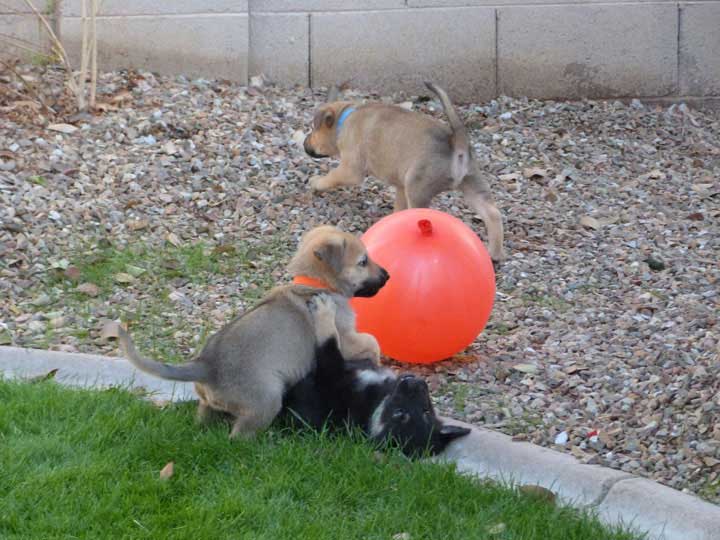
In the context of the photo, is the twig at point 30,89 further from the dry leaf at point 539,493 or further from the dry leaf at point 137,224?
the dry leaf at point 539,493

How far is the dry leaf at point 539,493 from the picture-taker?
4.48m

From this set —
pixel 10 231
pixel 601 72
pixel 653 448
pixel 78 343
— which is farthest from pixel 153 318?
pixel 601 72

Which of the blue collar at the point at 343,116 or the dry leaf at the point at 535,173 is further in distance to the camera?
the dry leaf at the point at 535,173

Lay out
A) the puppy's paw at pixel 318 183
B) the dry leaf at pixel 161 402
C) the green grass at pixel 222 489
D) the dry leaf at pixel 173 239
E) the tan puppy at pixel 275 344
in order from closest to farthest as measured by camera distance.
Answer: the green grass at pixel 222 489
the tan puppy at pixel 275 344
the dry leaf at pixel 161 402
the dry leaf at pixel 173 239
the puppy's paw at pixel 318 183

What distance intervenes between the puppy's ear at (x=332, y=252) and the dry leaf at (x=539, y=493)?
144 centimetres

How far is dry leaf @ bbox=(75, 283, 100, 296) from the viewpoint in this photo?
6824mm

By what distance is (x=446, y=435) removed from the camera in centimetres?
499

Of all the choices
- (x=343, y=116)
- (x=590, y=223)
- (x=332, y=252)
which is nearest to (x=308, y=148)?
(x=343, y=116)

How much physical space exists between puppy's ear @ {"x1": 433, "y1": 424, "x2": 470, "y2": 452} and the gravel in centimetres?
33

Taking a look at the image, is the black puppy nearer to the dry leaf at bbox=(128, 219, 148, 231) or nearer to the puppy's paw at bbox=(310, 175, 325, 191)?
the dry leaf at bbox=(128, 219, 148, 231)

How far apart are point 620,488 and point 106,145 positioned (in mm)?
5238

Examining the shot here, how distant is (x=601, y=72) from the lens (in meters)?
9.80

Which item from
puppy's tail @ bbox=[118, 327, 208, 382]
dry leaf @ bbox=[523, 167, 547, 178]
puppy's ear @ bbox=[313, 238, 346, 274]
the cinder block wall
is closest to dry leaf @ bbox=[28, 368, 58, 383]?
puppy's tail @ bbox=[118, 327, 208, 382]

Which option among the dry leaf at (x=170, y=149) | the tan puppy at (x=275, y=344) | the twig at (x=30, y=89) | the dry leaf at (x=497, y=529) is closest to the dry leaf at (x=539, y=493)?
the dry leaf at (x=497, y=529)
